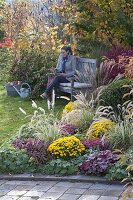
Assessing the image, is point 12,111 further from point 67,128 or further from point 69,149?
point 69,149

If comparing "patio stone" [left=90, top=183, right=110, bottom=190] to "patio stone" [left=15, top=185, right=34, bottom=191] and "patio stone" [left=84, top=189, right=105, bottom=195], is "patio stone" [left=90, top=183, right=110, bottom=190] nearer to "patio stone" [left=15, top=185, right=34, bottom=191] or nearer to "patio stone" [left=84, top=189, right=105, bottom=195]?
"patio stone" [left=84, top=189, right=105, bottom=195]

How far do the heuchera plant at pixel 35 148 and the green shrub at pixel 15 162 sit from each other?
0.26ft

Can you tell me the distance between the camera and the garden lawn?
25.9 feet

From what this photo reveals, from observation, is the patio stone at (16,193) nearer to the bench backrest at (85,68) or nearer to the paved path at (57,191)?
the paved path at (57,191)

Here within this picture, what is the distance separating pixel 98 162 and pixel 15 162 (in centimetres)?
102

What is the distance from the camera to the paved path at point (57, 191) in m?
4.72

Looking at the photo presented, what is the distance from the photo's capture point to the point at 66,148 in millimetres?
5703

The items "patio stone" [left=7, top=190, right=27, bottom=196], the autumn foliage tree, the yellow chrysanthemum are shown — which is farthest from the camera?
the autumn foliage tree

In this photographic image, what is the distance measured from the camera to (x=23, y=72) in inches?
456

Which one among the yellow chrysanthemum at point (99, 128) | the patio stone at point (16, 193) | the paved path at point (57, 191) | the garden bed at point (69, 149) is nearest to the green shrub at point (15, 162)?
the garden bed at point (69, 149)

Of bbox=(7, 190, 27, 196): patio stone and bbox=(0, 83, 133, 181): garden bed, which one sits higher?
bbox=(0, 83, 133, 181): garden bed

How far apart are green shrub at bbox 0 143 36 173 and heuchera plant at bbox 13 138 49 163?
0.26ft

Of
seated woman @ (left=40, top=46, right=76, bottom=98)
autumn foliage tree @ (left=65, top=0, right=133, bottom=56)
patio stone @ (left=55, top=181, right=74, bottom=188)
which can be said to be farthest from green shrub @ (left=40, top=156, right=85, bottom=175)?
autumn foliage tree @ (left=65, top=0, right=133, bottom=56)

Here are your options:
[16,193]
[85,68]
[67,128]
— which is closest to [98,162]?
[16,193]
